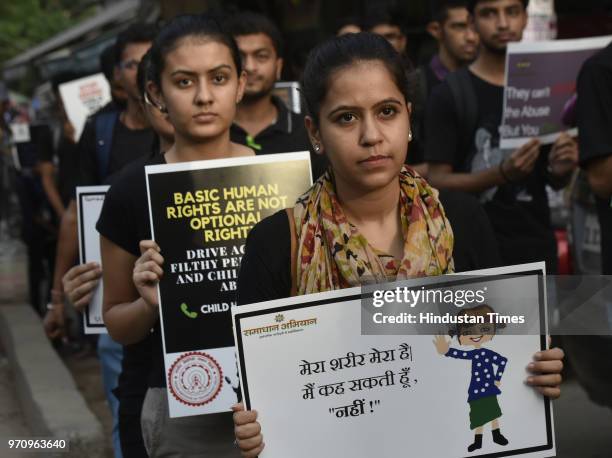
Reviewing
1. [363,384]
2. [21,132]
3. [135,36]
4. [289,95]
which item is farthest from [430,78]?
[21,132]

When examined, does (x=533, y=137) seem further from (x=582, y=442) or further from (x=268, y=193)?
(x=268, y=193)

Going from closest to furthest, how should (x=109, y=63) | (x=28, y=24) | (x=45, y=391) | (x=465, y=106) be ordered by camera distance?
(x=465, y=106)
(x=109, y=63)
(x=45, y=391)
(x=28, y=24)

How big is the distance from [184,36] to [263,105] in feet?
4.47

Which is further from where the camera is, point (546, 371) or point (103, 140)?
point (103, 140)


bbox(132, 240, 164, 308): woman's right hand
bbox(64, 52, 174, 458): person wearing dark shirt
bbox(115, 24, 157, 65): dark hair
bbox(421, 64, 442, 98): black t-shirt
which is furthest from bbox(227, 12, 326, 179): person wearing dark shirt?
bbox(421, 64, 442, 98): black t-shirt

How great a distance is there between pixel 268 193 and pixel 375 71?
91 cm

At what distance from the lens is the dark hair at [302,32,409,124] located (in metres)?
2.96

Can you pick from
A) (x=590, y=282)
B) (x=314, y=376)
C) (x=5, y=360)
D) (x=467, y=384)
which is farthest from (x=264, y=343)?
(x=5, y=360)

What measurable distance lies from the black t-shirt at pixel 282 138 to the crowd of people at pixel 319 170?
0.04 ft

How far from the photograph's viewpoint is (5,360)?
9.48 metres

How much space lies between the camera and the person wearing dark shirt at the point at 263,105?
4.57 meters

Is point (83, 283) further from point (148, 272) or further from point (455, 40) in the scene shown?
point (455, 40)

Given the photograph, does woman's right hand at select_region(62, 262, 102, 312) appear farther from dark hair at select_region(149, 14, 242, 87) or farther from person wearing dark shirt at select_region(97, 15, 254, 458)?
dark hair at select_region(149, 14, 242, 87)

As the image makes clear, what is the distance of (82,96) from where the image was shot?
9.34 meters
